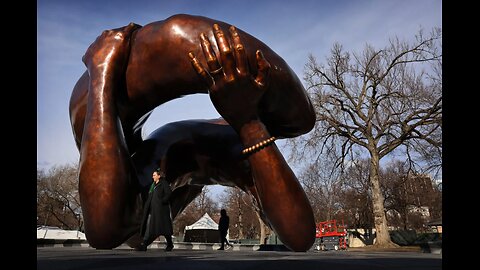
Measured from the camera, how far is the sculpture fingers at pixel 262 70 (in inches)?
109

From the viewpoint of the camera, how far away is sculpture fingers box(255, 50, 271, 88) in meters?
2.77

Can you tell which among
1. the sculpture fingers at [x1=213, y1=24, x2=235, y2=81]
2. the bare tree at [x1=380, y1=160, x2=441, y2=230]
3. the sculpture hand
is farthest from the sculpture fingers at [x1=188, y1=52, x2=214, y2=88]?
the bare tree at [x1=380, y1=160, x2=441, y2=230]

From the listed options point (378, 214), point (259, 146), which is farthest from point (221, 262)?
point (378, 214)

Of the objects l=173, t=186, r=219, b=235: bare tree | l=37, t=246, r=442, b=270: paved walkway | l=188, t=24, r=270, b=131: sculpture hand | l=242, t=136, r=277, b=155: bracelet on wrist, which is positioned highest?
l=188, t=24, r=270, b=131: sculpture hand

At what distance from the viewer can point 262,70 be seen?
110 inches

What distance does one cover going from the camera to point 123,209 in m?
2.79

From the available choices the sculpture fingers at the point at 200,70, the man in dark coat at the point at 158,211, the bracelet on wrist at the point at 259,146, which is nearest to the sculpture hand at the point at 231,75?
the sculpture fingers at the point at 200,70

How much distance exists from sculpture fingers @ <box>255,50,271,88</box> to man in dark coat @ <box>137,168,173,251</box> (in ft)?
4.88

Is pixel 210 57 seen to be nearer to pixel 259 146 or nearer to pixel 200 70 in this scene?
pixel 200 70

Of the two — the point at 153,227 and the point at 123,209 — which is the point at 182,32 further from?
the point at 153,227

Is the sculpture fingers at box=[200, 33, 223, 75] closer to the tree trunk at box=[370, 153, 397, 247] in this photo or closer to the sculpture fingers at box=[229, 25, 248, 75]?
the sculpture fingers at box=[229, 25, 248, 75]

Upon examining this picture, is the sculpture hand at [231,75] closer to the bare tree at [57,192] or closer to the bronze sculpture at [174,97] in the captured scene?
the bronze sculpture at [174,97]

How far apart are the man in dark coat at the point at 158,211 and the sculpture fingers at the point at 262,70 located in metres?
1.49
